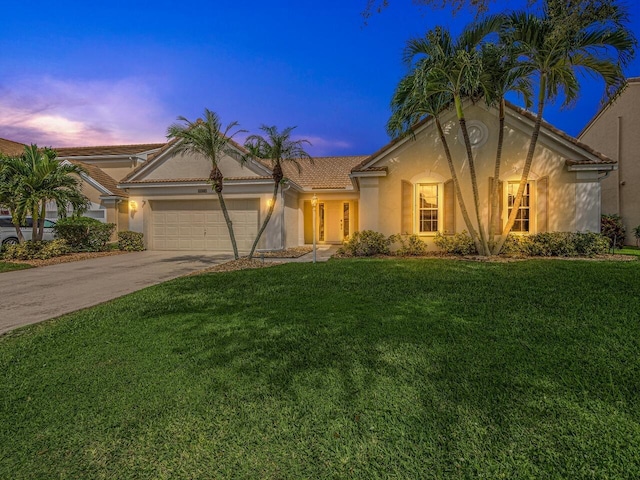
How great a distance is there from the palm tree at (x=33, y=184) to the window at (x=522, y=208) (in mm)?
16287

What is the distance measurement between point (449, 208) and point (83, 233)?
15487 millimetres

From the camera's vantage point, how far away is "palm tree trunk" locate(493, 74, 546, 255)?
10.3m

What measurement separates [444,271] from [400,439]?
6.09 metres

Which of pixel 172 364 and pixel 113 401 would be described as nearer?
pixel 113 401

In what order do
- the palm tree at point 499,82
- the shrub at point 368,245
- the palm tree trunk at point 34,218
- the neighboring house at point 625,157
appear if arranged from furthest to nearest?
the neighboring house at point 625,157, the palm tree trunk at point 34,218, the shrub at point 368,245, the palm tree at point 499,82

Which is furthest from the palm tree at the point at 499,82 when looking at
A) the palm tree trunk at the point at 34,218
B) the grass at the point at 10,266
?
the palm tree trunk at the point at 34,218

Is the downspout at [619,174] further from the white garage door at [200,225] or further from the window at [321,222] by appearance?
the white garage door at [200,225]

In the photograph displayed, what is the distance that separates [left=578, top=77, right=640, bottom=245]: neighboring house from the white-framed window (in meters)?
10.7

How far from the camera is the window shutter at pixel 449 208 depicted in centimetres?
1217

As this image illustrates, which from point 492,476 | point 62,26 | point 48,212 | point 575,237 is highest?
point 62,26

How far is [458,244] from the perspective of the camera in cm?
1160

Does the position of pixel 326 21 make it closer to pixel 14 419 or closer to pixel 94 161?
pixel 14 419

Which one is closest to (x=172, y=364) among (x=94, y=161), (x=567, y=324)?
(x=567, y=324)

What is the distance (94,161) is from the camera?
81.5 ft
